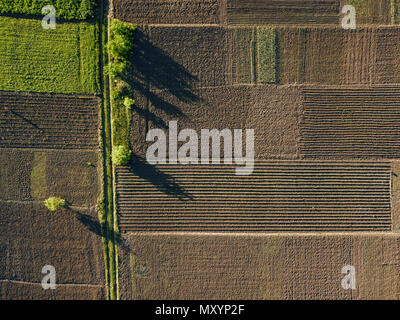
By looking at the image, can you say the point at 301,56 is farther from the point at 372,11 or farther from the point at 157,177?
the point at 157,177

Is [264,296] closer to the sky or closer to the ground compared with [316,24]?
closer to the ground

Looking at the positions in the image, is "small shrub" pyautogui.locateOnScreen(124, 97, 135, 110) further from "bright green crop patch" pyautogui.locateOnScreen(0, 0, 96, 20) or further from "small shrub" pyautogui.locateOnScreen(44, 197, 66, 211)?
"small shrub" pyautogui.locateOnScreen(44, 197, 66, 211)

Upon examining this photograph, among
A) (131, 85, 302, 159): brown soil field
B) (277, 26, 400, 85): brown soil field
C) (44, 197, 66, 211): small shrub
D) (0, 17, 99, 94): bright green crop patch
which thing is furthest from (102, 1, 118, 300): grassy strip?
(277, 26, 400, 85): brown soil field

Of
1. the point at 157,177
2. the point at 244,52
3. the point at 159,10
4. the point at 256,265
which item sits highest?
the point at 159,10

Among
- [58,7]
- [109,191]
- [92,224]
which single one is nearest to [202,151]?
[109,191]

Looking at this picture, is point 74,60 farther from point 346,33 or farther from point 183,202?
point 346,33

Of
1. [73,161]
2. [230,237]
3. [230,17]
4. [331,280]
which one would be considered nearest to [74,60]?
[73,161]

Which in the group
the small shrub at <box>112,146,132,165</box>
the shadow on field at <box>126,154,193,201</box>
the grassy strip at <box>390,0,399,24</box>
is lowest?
the shadow on field at <box>126,154,193,201</box>
